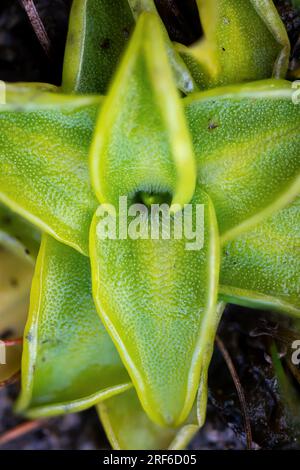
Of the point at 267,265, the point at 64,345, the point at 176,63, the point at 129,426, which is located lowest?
the point at 129,426

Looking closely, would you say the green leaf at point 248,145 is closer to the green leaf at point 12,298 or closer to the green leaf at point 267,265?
the green leaf at point 267,265

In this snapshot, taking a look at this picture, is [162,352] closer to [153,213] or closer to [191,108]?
[153,213]

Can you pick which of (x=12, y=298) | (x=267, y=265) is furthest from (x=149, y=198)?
(x=12, y=298)

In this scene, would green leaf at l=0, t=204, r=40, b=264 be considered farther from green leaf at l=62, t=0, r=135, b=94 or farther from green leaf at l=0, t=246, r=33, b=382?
green leaf at l=62, t=0, r=135, b=94

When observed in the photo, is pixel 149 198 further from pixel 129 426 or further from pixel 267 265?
pixel 129 426
